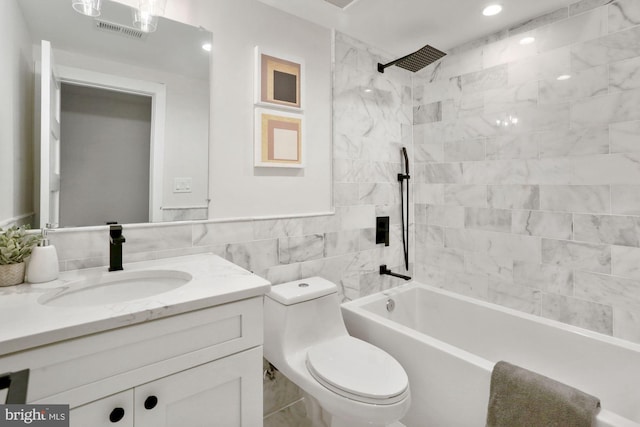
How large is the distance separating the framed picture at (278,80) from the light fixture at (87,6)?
2.41ft

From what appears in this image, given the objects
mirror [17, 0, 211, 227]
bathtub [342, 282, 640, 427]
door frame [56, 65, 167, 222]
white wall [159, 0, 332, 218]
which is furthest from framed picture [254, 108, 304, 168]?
bathtub [342, 282, 640, 427]

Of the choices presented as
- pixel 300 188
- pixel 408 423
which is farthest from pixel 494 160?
pixel 408 423

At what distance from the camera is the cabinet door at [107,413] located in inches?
32.2

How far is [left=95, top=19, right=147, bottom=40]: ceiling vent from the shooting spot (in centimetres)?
137

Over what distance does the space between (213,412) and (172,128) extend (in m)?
1.23

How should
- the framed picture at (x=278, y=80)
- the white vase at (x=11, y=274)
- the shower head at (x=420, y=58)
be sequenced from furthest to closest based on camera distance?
the shower head at (x=420, y=58) → the framed picture at (x=278, y=80) → the white vase at (x=11, y=274)

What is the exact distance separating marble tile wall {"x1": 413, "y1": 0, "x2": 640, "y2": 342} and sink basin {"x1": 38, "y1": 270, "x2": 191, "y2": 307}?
198 centimetres

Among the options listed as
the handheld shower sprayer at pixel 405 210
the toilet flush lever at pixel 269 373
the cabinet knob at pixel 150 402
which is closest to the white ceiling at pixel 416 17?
the handheld shower sprayer at pixel 405 210

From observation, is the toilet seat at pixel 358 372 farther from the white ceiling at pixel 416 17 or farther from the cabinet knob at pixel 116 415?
the white ceiling at pixel 416 17

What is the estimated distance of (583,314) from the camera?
184 centimetres

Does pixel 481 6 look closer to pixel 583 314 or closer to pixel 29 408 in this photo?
pixel 583 314

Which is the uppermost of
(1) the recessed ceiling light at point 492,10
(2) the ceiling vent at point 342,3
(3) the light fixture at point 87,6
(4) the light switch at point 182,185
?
(1) the recessed ceiling light at point 492,10

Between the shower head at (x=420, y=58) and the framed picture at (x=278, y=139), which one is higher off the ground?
the shower head at (x=420, y=58)

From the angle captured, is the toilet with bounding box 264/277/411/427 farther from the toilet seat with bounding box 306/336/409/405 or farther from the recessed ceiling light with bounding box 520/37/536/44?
the recessed ceiling light with bounding box 520/37/536/44
